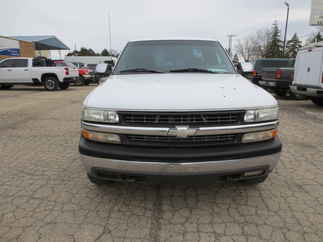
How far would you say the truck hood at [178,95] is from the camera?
2061 millimetres

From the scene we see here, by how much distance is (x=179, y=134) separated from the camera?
2.02 meters

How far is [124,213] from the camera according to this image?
7.89 feet

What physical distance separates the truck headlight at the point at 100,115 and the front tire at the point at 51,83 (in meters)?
13.2

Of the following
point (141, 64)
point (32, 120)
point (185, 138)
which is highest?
point (141, 64)

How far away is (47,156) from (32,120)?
10.3ft

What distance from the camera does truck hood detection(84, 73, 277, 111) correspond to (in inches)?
81.1

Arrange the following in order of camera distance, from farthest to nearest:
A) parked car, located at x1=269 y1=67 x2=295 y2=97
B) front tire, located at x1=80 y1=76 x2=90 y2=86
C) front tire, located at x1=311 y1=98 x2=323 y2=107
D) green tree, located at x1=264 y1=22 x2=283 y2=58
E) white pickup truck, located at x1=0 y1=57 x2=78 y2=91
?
green tree, located at x1=264 y1=22 x2=283 y2=58
front tire, located at x1=80 y1=76 x2=90 y2=86
white pickup truck, located at x1=0 y1=57 x2=78 y2=91
parked car, located at x1=269 y1=67 x2=295 y2=97
front tire, located at x1=311 y1=98 x2=323 y2=107

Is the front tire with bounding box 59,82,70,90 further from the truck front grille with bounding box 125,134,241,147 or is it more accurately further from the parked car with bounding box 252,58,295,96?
the truck front grille with bounding box 125,134,241,147

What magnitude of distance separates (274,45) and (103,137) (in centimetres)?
5810

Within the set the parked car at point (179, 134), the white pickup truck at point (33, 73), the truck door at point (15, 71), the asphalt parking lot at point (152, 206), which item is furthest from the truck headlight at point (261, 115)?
the truck door at point (15, 71)

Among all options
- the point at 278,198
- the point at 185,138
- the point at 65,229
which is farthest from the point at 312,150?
the point at 65,229

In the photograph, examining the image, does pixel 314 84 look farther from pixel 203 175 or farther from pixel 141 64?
pixel 203 175

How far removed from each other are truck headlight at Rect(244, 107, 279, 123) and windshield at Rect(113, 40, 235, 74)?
117 cm

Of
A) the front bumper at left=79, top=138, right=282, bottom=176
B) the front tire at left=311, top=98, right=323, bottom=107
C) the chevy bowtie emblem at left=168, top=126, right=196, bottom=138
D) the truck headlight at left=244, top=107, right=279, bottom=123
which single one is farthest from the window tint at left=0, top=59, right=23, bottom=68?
the truck headlight at left=244, top=107, right=279, bottom=123
